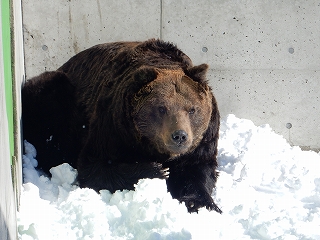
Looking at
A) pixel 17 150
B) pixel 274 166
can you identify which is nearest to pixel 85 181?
pixel 17 150

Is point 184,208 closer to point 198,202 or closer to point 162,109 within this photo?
point 198,202

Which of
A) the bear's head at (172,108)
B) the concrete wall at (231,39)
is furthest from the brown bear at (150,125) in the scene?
the concrete wall at (231,39)

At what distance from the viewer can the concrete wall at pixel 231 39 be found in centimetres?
752

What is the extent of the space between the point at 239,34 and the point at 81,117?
7.60ft

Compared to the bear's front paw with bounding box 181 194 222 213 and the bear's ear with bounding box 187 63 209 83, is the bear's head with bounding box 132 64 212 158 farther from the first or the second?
the bear's front paw with bounding box 181 194 222 213

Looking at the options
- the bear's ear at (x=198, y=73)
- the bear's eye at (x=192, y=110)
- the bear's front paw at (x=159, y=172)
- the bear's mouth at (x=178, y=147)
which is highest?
the bear's ear at (x=198, y=73)

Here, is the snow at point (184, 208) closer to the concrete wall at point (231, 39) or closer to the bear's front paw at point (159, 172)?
the bear's front paw at point (159, 172)

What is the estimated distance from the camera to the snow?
438 centimetres

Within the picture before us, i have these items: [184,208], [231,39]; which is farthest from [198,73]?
[231,39]

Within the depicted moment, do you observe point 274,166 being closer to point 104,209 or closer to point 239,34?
point 239,34

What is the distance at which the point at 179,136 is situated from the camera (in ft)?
17.3

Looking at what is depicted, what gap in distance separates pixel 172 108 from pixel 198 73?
1.41 feet

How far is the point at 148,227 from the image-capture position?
441 centimetres

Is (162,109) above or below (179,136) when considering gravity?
above
